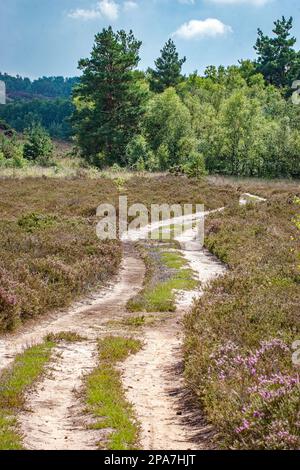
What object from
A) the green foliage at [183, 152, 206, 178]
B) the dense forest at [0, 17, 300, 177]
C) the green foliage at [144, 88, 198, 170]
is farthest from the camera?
the green foliage at [144, 88, 198, 170]

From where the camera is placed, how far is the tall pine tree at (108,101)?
249ft

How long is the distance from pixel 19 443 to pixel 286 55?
376ft

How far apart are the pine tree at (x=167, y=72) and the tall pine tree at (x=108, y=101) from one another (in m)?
29.3

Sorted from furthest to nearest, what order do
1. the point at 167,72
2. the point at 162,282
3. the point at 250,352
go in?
the point at 167,72 → the point at 162,282 → the point at 250,352

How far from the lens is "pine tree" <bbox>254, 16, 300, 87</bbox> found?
109 metres

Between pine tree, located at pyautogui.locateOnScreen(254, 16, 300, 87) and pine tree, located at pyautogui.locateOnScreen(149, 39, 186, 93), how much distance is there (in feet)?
62.2

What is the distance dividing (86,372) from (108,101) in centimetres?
7138

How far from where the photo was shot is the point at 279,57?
114 meters

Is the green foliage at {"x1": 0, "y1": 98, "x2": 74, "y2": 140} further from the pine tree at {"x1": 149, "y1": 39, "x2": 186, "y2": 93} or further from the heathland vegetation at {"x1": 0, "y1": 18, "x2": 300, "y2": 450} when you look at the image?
the heathland vegetation at {"x1": 0, "y1": 18, "x2": 300, "y2": 450}

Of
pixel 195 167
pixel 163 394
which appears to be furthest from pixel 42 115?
pixel 163 394

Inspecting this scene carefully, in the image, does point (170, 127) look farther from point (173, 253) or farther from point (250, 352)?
point (250, 352)

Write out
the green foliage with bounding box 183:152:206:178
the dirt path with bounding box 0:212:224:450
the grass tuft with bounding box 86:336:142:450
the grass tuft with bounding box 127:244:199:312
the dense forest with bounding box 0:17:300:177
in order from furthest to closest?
the dense forest with bounding box 0:17:300:177
the green foliage with bounding box 183:152:206:178
the grass tuft with bounding box 127:244:199:312
the dirt path with bounding box 0:212:224:450
the grass tuft with bounding box 86:336:142:450

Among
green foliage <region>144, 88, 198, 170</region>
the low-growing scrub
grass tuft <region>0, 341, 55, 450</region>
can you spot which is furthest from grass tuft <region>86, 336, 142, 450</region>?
green foliage <region>144, 88, 198, 170</region>
